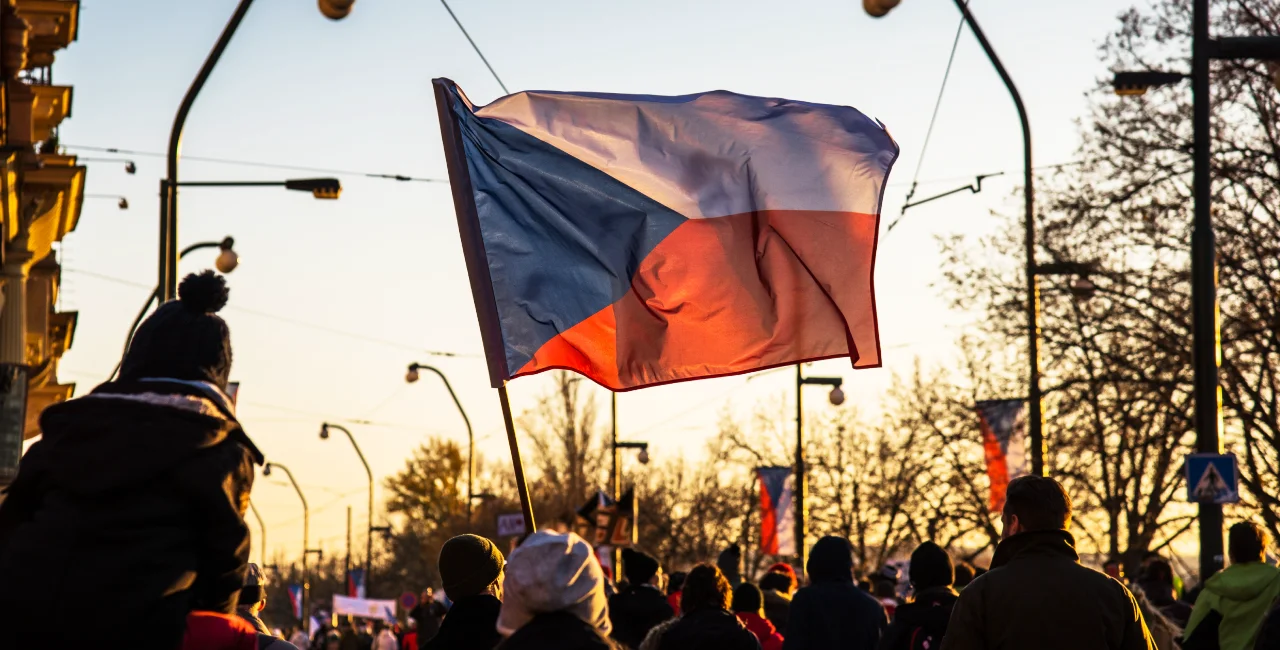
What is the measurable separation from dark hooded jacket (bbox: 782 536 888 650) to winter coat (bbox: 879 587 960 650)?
49.6 inches

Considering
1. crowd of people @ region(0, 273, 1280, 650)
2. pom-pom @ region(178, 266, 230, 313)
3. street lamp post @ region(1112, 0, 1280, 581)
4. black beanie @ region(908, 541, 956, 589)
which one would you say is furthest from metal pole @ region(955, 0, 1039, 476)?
pom-pom @ region(178, 266, 230, 313)

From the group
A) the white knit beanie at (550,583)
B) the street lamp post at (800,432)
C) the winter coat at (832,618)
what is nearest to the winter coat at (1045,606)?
the white knit beanie at (550,583)

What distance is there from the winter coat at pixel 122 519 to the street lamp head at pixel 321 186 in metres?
17.9

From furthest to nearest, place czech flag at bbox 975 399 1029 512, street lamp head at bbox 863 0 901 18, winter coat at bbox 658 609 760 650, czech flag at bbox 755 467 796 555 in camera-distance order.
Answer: czech flag at bbox 755 467 796 555
czech flag at bbox 975 399 1029 512
street lamp head at bbox 863 0 901 18
winter coat at bbox 658 609 760 650

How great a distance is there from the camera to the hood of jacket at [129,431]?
15.1 feet

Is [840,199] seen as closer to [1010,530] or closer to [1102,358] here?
[1010,530]

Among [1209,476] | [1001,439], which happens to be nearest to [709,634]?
[1209,476]

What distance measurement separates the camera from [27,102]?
29.3 metres

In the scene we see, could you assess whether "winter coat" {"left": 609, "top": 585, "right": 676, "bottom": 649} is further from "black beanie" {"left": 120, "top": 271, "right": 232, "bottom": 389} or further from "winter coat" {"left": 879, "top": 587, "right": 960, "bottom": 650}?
"black beanie" {"left": 120, "top": 271, "right": 232, "bottom": 389}

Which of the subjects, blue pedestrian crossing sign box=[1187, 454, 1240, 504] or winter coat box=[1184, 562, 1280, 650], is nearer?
winter coat box=[1184, 562, 1280, 650]

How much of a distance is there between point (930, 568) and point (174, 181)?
11.5 m

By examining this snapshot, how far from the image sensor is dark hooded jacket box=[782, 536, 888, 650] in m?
10.2

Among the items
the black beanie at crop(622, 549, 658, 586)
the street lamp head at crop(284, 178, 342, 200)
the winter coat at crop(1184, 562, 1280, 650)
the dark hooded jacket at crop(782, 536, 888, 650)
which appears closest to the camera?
the dark hooded jacket at crop(782, 536, 888, 650)

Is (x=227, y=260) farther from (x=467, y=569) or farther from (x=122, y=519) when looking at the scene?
(x=122, y=519)
